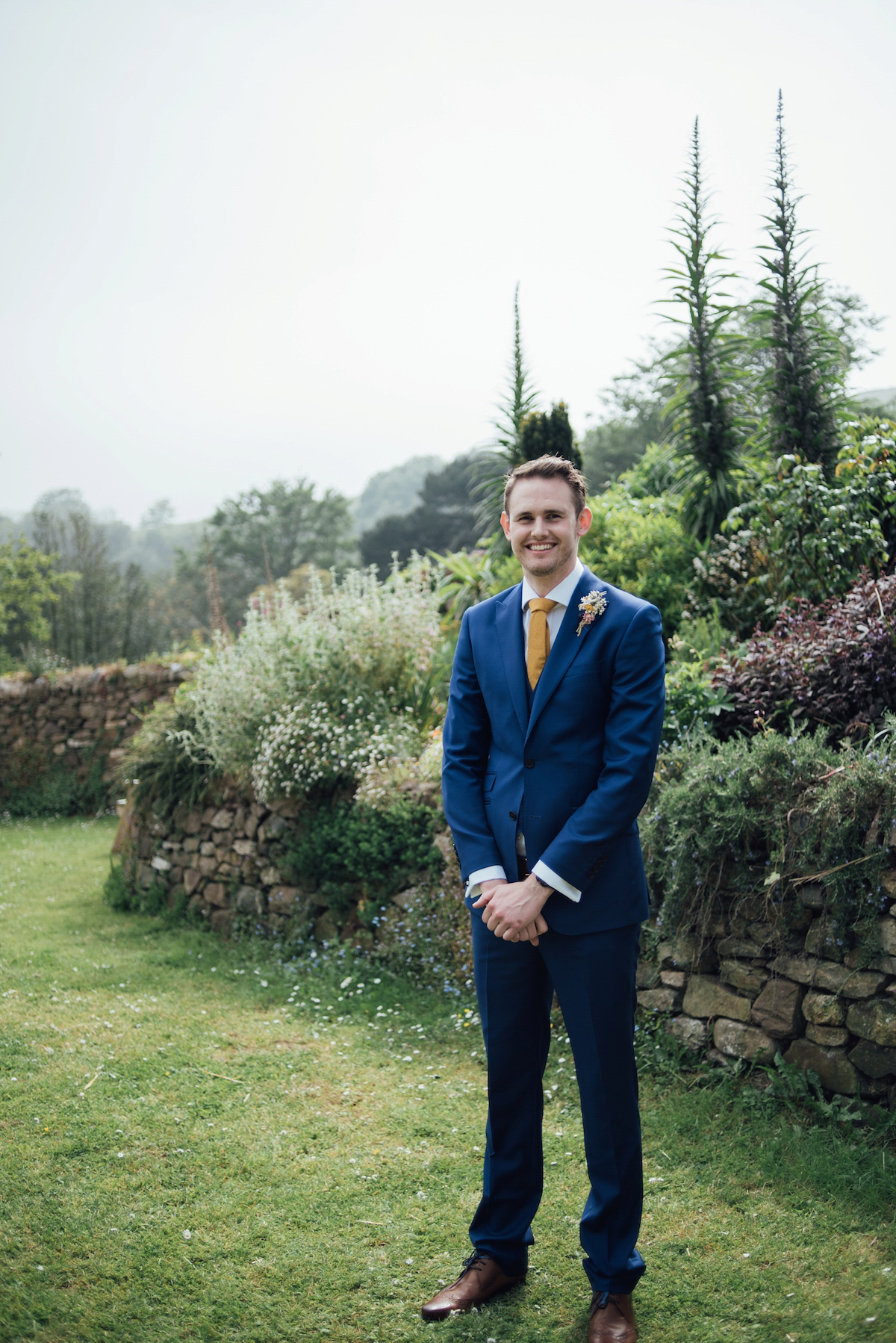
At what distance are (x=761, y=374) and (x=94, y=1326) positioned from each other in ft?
21.9

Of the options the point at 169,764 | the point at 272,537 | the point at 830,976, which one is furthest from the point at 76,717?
the point at 272,537

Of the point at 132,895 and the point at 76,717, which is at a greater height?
the point at 76,717

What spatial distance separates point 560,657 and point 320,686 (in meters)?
3.86

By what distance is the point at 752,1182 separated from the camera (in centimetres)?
294

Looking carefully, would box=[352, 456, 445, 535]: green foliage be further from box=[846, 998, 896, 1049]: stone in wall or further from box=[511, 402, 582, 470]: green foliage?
box=[846, 998, 896, 1049]: stone in wall

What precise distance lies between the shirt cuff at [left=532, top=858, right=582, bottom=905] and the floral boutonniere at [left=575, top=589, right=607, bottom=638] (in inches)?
23.6

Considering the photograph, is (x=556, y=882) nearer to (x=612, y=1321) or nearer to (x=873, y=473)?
(x=612, y=1321)

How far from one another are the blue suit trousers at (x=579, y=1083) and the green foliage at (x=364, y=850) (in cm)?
250

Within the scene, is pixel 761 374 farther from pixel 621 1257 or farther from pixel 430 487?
pixel 430 487

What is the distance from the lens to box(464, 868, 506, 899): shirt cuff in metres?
2.28

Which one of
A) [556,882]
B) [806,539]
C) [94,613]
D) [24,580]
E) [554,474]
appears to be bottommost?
[556,882]

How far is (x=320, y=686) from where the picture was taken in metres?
6.00

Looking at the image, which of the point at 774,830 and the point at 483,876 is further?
the point at 774,830

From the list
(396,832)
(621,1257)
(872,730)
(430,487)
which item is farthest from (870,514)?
(430,487)
